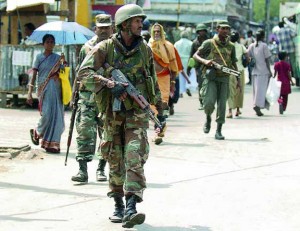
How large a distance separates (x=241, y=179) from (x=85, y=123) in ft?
5.88

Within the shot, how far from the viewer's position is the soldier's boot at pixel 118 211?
23.2ft

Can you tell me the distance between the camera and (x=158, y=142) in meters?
12.5

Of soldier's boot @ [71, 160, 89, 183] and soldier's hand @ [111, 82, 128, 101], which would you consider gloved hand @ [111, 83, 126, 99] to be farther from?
soldier's boot @ [71, 160, 89, 183]

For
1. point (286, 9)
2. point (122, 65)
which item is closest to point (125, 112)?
point (122, 65)

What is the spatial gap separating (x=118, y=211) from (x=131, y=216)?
2.12ft

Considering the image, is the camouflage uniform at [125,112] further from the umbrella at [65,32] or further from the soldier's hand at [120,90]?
the umbrella at [65,32]

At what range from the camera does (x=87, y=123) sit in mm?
9188

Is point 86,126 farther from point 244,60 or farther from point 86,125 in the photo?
point 244,60

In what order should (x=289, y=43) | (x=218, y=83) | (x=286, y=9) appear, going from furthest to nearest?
(x=286, y=9), (x=289, y=43), (x=218, y=83)

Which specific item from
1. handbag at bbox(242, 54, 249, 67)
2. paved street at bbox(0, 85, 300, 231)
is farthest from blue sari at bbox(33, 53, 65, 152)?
handbag at bbox(242, 54, 249, 67)

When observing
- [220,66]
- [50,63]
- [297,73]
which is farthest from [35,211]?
[297,73]

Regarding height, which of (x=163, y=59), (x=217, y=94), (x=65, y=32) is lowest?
(x=217, y=94)

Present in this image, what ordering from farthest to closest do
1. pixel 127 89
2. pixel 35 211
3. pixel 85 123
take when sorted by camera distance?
pixel 85 123, pixel 35 211, pixel 127 89

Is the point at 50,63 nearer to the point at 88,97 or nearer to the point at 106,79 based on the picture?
the point at 88,97
